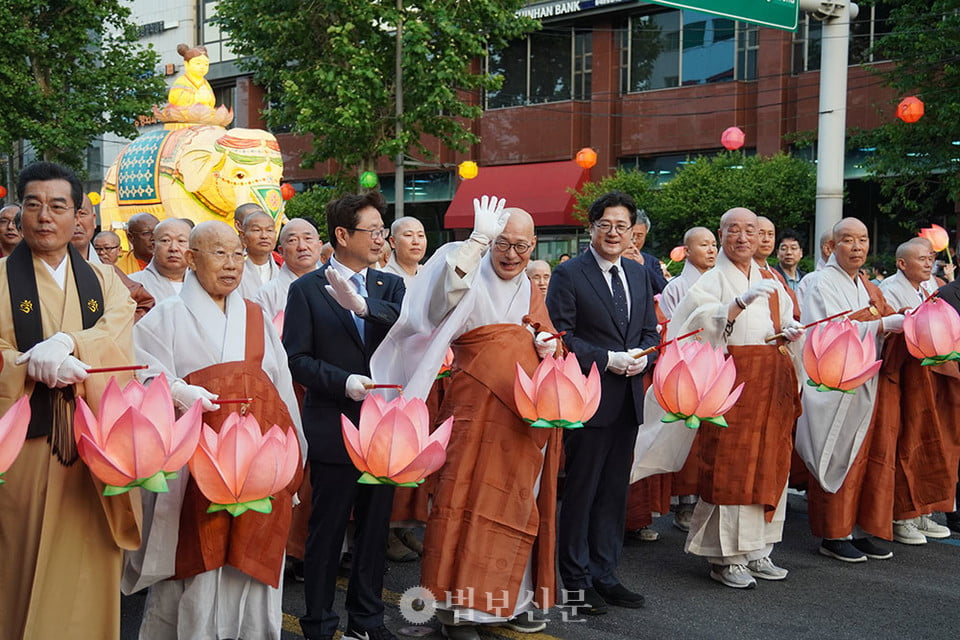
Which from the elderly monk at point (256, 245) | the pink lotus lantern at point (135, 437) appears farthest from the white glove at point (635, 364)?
the elderly monk at point (256, 245)

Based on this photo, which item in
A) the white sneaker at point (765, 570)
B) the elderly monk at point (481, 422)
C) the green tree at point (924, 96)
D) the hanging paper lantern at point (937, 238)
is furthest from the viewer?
the green tree at point (924, 96)

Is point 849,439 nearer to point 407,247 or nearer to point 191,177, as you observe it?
point 407,247

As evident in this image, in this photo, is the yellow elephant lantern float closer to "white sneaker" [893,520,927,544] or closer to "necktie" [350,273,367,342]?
"white sneaker" [893,520,927,544]

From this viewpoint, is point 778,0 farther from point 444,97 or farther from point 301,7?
point 301,7

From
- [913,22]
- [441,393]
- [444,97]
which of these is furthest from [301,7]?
[441,393]

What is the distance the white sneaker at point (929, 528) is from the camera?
6309 mm

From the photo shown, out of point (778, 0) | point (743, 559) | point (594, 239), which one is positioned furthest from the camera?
point (778, 0)

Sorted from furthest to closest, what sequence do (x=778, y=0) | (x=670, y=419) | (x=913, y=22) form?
(x=913, y=22) → (x=778, y=0) → (x=670, y=419)

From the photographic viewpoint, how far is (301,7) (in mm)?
18828

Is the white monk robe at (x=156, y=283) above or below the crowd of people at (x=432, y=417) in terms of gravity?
above

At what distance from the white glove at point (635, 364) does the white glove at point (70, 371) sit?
2.31 m

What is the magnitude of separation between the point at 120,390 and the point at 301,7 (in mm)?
16774

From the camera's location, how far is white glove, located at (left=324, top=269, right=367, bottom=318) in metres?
3.90

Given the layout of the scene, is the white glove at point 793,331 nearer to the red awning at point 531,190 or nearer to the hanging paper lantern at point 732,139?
the hanging paper lantern at point 732,139
